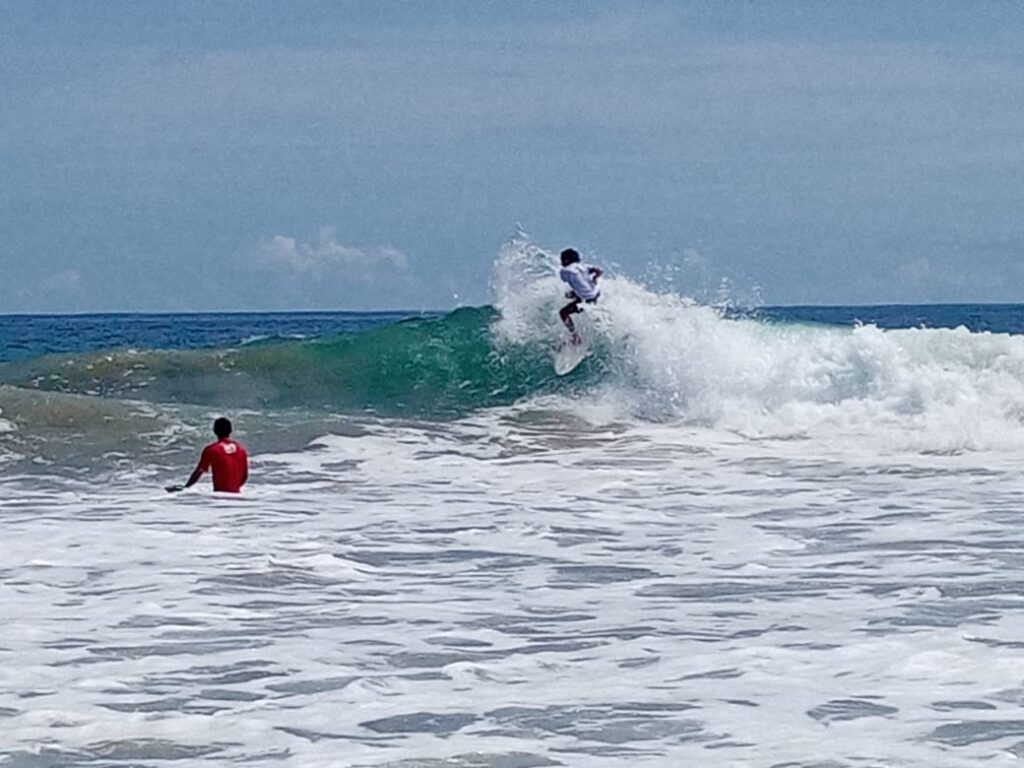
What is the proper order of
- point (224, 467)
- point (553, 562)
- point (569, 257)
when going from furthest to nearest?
point (569, 257)
point (224, 467)
point (553, 562)

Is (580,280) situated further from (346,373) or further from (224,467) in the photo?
(224,467)

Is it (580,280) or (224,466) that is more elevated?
(580,280)

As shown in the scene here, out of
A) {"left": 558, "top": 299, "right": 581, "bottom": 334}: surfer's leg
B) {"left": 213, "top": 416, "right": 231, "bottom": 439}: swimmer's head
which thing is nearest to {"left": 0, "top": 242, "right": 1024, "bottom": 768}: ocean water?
{"left": 558, "top": 299, "right": 581, "bottom": 334}: surfer's leg

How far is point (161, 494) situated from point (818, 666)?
8.61 m

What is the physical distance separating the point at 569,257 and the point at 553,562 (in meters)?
10.7

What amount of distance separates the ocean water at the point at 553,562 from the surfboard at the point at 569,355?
6.5 inches

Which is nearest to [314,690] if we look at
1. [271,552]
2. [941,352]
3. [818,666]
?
[818,666]

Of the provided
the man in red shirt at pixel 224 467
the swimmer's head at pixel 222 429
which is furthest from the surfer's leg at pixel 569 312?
the man in red shirt at pixel 224 467

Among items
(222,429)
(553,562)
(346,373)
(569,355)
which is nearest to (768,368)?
(569,355)

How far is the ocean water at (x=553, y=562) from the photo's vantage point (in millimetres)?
7055

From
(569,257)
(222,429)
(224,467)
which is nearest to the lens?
(224,467)

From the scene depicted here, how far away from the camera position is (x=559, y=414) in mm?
21891

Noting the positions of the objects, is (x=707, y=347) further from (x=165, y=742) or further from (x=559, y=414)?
(x=165, y=742)

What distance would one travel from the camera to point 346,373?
2562cm
